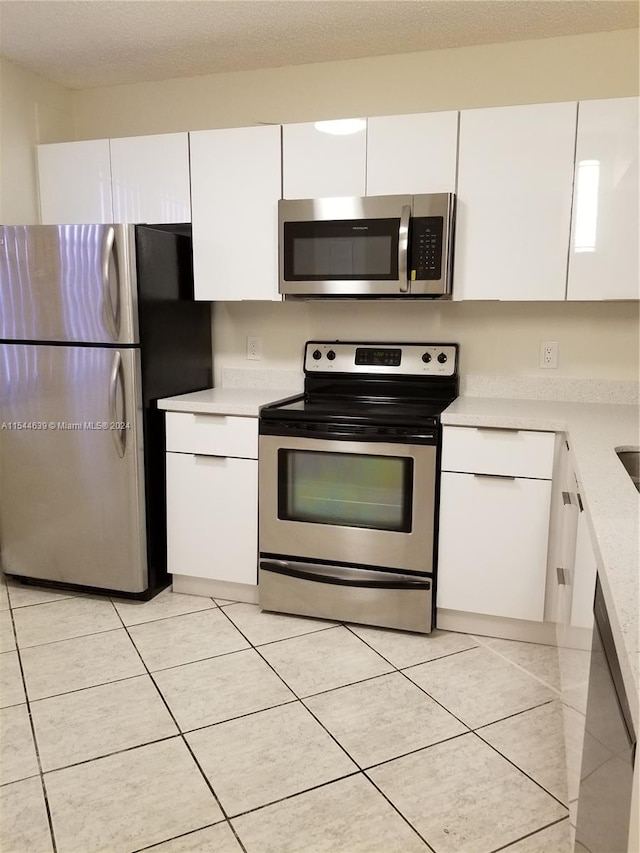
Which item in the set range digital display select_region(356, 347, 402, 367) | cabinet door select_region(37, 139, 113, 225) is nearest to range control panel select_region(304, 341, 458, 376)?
range digital display select_region(356, 347, 402, 367)

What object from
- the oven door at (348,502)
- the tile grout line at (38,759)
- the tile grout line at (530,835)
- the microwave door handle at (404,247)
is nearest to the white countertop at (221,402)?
the oven door at (348,502)

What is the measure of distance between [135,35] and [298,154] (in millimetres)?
842

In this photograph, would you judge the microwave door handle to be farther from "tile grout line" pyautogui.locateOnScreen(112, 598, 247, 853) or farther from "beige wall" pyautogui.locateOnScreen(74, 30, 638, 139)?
"tile grout line" pyautogui.locateOnScreen(112, 598, 247, 853)

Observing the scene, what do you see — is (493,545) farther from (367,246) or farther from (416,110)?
(416,110)

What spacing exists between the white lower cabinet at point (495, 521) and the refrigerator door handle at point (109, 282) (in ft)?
4.50

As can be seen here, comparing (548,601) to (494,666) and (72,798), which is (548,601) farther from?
(72,798)

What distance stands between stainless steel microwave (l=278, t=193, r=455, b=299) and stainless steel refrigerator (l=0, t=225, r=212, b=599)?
0.59 meters

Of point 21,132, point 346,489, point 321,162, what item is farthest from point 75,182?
point 346,489

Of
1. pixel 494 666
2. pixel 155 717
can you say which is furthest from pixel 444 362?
pixel 155 717

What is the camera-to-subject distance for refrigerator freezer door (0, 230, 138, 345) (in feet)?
8.66

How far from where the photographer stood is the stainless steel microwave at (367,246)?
2.57 metres

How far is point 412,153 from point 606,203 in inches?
29.7

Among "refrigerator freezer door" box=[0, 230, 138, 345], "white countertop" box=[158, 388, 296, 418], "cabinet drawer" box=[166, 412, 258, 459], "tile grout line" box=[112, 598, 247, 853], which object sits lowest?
"tile grout line" box=[112, 598, 247, 853]

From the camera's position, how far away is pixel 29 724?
2.06m
